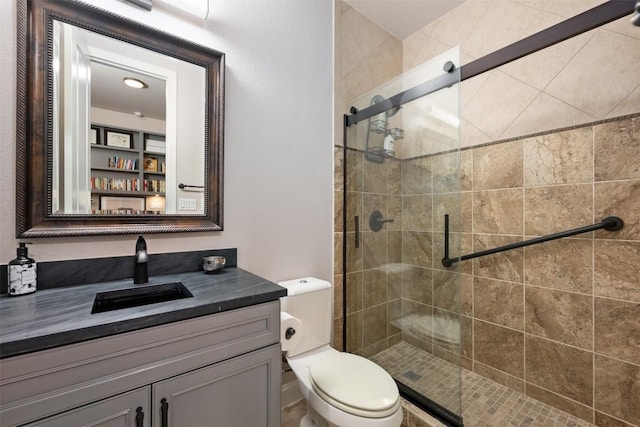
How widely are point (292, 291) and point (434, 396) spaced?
1.01m

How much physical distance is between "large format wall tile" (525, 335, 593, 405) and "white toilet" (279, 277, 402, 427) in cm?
109

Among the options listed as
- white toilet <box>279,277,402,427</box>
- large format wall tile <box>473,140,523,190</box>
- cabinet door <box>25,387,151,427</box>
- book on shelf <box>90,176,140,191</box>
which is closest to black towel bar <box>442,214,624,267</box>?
large format wall tile <box>473,140,523,190</box>

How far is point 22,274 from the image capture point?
936mm

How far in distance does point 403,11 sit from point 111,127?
7.19 feet

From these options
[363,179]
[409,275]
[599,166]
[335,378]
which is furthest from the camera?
[363,179]

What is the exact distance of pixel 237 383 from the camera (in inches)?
37.4

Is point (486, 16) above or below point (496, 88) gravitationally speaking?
above

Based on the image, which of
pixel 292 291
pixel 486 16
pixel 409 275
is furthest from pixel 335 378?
pixel 486 16

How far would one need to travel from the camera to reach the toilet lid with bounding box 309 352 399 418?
107 centimetres

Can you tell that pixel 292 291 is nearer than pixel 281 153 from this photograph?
Yes

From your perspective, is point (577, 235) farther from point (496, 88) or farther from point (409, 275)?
point (496, 88)

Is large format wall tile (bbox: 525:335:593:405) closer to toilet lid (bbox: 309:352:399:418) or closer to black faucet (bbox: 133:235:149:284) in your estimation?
toilet lid (bbox: 309:352:399:418)

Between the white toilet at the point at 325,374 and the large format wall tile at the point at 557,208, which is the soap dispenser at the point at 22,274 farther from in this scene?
the large format wall tile at the point at 557,208

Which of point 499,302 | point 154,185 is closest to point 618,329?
point 499,302
